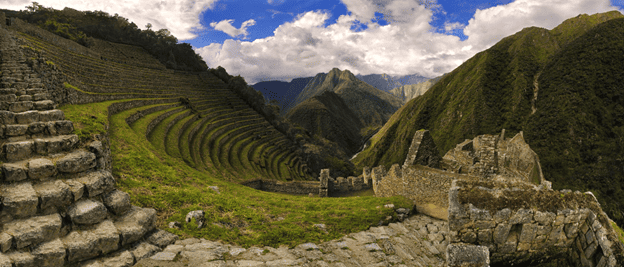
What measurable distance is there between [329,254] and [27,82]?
16.3 meters

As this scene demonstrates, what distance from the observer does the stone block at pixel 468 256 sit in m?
4.44

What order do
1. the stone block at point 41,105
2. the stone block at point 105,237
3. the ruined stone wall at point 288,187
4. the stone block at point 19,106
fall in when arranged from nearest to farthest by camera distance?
1. the stone block at point 105,237
2. the stone block at point 19,106
3. the stone block at point 41,105
4. the ruined stone wall at point 288,187

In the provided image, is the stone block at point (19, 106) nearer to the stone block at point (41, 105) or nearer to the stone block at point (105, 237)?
the stone block at point (41, 105)

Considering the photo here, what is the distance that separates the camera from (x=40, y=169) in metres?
4.61

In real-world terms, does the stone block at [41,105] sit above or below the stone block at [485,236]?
above

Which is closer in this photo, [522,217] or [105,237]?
[105,237]

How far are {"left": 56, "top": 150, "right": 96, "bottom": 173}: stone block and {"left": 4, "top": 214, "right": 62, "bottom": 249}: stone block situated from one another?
1.19m

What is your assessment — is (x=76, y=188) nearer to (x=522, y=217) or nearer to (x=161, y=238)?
(x=161, y=238)

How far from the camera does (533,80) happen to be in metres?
112

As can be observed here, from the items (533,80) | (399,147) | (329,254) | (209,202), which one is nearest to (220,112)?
(209,202)

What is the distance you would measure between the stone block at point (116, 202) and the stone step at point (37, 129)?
2.49m

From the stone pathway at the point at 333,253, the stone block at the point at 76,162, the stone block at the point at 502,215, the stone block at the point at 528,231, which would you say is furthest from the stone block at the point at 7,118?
the stone block at the point at 528,231

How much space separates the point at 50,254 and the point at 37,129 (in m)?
3.93

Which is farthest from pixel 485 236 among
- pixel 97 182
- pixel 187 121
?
pixel 187 121
